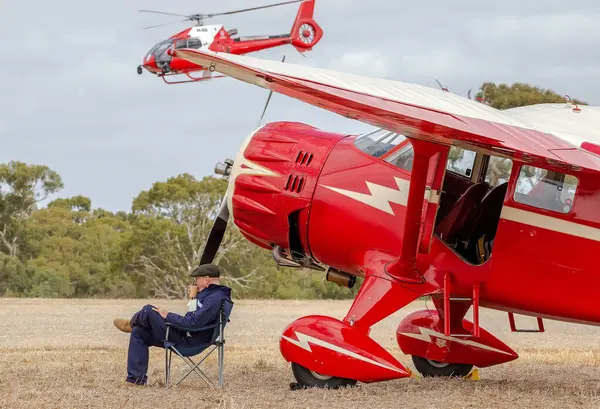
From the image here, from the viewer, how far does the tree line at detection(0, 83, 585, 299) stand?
39.1m

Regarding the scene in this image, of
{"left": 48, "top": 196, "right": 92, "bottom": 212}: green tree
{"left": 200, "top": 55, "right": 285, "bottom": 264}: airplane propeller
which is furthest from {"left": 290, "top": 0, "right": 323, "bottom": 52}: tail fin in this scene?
{"left": 200, "top": 55, "right": 285, "bottom": 264}: airplane propeller

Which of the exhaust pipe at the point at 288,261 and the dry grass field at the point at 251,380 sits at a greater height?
the exhaust pipe at the point at 288,261

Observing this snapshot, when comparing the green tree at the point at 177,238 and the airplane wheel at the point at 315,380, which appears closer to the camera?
the airplane wheel at the point at 315,380

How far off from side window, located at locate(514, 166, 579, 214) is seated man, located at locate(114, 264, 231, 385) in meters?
2.85

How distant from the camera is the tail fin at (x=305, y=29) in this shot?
49.0 meters

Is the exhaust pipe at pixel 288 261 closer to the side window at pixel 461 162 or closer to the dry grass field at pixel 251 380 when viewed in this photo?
the dry grass field at pixel 251 380

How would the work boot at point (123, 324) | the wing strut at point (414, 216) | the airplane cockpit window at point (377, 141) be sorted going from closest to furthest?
the wing strut at point (414, 216), the work boot at point (123, 324), the airplane cockpit window at point (377, 141)

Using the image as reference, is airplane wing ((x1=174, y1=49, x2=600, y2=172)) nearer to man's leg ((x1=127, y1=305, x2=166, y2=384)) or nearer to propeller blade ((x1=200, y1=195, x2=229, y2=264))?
man's leg ((x1=127, y1=305, x2=166, y2=384))

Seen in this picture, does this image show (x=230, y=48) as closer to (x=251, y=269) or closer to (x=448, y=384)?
(x=251, y=269)

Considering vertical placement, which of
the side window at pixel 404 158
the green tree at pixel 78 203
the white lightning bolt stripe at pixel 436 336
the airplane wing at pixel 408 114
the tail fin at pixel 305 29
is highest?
the tail fin at pixel 305 29

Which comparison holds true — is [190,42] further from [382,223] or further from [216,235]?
[382,223]

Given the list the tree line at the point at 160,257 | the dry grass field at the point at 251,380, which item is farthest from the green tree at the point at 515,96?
the dry grass field at the point at 251,380

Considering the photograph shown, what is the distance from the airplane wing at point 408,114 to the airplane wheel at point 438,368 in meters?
2.88

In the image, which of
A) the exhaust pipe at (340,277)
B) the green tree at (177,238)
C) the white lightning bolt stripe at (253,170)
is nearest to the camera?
the white lightning bolt stripe at (253,170)
